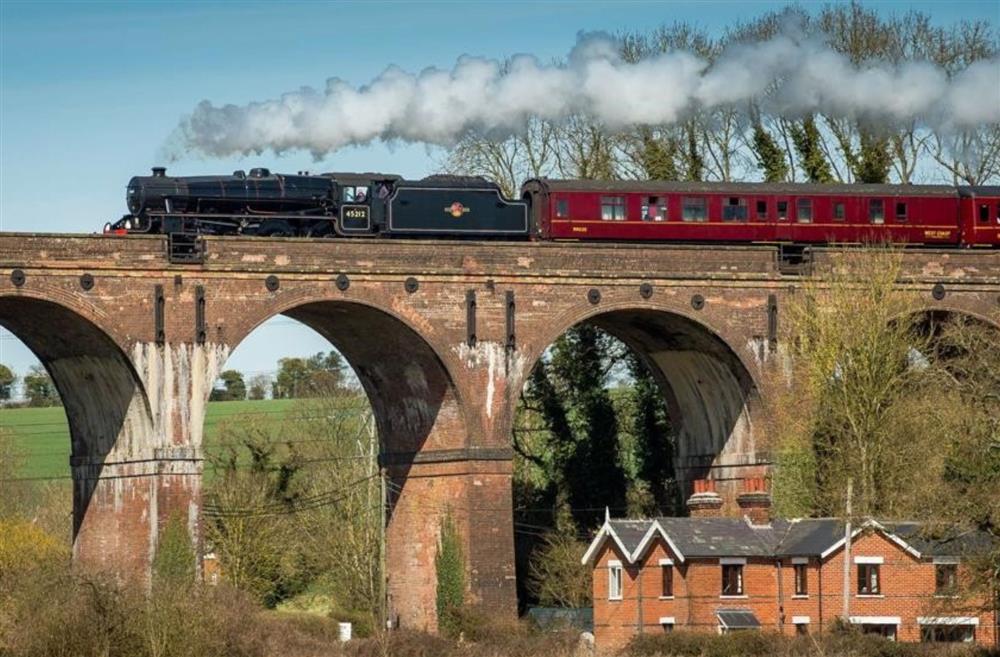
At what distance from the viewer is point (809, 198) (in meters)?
75.9

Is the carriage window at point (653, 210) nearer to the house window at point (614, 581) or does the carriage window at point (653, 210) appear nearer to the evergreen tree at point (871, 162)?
the house window at point (614, 581)

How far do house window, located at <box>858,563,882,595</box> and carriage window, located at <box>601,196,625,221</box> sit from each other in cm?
1378

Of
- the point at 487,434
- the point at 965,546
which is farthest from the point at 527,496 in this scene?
the point at 965,546

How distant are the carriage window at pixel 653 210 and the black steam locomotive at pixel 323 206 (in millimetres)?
3594

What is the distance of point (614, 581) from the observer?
6744 cm

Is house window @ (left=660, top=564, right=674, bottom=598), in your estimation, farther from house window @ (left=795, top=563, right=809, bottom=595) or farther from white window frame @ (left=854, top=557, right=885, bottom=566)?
white window frame @ (left=854, top=557, right=885, bottom=566)

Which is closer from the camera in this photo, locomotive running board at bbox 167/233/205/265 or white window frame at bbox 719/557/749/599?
white window frame at bbox 719/557/749/599

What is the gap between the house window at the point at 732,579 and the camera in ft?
217

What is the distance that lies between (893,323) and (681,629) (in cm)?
1323

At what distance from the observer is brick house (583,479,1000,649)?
64.4 meters

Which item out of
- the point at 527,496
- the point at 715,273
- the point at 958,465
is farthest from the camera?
the point at 527,496

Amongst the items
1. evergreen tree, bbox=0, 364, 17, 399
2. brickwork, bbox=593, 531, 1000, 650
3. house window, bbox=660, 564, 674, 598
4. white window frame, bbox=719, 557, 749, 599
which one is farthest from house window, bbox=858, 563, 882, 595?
evergreen tree, bbox=0, 364, 17, 399

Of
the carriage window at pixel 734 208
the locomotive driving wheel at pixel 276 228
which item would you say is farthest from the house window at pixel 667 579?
the locomotive driving wheel at pixel 276 228

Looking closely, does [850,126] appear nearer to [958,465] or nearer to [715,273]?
[715,273]
